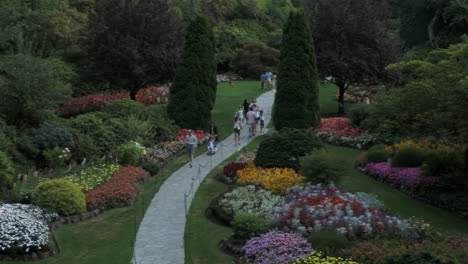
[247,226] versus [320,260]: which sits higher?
[247,226]

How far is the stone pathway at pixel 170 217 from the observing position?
13492mm

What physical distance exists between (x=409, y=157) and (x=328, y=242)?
8.97 metres

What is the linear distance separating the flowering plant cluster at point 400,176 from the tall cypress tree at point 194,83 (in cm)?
958

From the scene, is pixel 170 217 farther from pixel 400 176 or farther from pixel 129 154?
pixel 400 176

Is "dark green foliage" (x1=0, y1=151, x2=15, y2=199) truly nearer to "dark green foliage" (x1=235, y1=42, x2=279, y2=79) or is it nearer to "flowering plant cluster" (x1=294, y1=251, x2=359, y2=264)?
"flowering plant cluster" (x1=294, y1=251, x2=359, y2=264)

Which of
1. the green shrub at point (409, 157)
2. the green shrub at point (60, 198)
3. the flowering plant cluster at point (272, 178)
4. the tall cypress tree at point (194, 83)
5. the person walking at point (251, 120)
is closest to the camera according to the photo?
the green shrub at point (60, 198)

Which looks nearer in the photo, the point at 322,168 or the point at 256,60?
the point at 322,168

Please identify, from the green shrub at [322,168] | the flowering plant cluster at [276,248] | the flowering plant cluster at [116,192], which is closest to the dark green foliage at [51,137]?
the flowering plant cluster at [116,192]

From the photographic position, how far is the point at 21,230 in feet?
44.3

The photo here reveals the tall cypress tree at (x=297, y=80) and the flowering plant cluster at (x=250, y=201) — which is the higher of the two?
the tall cypress tree at (x=297, y=80)

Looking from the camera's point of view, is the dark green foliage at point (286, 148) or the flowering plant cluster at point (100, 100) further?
the flowering plant cluster at point (100, 100)

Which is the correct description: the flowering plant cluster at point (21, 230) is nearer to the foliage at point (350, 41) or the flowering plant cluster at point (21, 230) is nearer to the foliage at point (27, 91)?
the foliage at point (27, 91)

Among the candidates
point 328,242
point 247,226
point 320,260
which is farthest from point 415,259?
point 247,226

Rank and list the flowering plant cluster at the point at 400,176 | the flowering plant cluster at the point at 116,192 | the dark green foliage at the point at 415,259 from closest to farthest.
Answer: the dark green foliage at the point at 415,259, the flowering plant cluster at the point at 116,192, the flowering plant cluster at the point at 400,176
